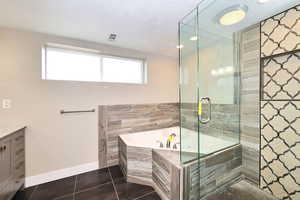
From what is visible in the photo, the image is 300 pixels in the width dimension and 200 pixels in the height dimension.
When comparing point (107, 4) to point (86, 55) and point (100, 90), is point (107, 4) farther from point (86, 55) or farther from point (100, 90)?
point (100, 90)

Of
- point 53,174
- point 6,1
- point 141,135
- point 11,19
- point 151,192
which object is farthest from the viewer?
point 141,135

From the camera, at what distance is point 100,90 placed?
7.25 ft

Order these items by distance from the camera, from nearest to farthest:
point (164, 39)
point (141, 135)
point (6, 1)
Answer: point (6, 1)
point (164, 39)
point (141, 135)

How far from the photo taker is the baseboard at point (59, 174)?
176 cm

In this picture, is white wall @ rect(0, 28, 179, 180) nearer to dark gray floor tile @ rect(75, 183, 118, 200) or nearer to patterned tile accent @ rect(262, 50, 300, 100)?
dark gray floor tile @ rect(75, 183, 118, 200)

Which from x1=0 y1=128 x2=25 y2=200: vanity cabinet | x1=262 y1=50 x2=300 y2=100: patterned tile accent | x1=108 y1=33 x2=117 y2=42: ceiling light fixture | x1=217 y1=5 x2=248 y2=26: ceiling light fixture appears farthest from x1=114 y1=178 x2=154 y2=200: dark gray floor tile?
x1=217 y1=5 x2=248 y2=26: ceiling light fixture

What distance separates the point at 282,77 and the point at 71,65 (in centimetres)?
302

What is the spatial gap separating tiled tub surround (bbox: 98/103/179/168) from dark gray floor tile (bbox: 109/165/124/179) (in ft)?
0.31

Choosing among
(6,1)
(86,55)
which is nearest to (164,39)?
(86,55)

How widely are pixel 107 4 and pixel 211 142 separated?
209 cm

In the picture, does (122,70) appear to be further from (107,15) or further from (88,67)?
(107,15)

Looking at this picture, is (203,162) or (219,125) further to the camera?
(219,125)

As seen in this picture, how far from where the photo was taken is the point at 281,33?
1463 mm

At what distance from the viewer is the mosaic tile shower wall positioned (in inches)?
54.7
